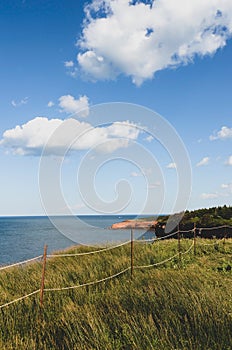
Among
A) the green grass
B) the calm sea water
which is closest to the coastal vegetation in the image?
the calm sea water

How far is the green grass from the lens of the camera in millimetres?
4035

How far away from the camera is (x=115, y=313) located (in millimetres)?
4816

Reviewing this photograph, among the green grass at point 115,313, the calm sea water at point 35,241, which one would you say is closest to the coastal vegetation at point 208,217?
the calm sea water at point 35,241

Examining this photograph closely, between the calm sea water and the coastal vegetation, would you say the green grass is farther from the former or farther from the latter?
the coastal vegetation

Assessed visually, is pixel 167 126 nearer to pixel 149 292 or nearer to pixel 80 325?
pixel 149 292

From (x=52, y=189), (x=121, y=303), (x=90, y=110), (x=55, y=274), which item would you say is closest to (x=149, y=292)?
(x=121, y=303)

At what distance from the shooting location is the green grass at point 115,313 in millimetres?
4035

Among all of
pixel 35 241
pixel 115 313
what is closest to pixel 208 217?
pixel 115 313

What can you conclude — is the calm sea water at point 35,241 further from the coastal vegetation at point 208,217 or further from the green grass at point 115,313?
the green grass at point 115,313

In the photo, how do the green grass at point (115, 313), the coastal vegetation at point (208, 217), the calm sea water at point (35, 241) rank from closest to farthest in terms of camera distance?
the green grass at point (115, 313)
the coastal vegetation at point (208, 217)
the calm sea water at point (35, 241)

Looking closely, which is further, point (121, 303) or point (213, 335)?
point (121, 303)

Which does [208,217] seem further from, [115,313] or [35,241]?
[35,241]

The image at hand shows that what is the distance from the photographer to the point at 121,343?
405 cm

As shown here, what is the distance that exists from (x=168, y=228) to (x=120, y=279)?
12928mm
